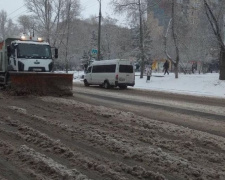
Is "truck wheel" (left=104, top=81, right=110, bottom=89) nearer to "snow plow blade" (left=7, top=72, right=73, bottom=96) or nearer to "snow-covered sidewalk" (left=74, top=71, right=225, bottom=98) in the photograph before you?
"snow-covered sidewalk" (left=74, top=71, right=225, bottom=98)

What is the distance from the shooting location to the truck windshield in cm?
1602

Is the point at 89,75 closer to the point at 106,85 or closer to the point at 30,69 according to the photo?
the point at 106,85

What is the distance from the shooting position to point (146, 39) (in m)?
57.5

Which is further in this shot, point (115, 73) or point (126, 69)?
point (126, 69)

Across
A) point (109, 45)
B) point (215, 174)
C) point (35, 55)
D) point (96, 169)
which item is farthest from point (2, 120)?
point (109, 45)

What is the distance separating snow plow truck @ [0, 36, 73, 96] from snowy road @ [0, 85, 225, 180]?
4932 millimetres

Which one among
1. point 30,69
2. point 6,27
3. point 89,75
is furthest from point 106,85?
point 6,27

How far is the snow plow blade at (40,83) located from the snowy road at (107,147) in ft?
16.0

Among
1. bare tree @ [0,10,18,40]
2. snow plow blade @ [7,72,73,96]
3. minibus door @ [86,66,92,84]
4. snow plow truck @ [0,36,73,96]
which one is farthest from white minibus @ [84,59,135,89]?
bare tree @ [0,10,18,40]

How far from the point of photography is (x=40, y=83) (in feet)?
47.9

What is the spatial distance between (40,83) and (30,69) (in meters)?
1.74

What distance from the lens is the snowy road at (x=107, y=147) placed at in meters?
4.54

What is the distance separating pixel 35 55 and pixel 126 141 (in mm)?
11252

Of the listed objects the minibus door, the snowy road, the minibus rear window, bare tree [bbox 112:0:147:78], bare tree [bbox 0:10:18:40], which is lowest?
the snowy road
